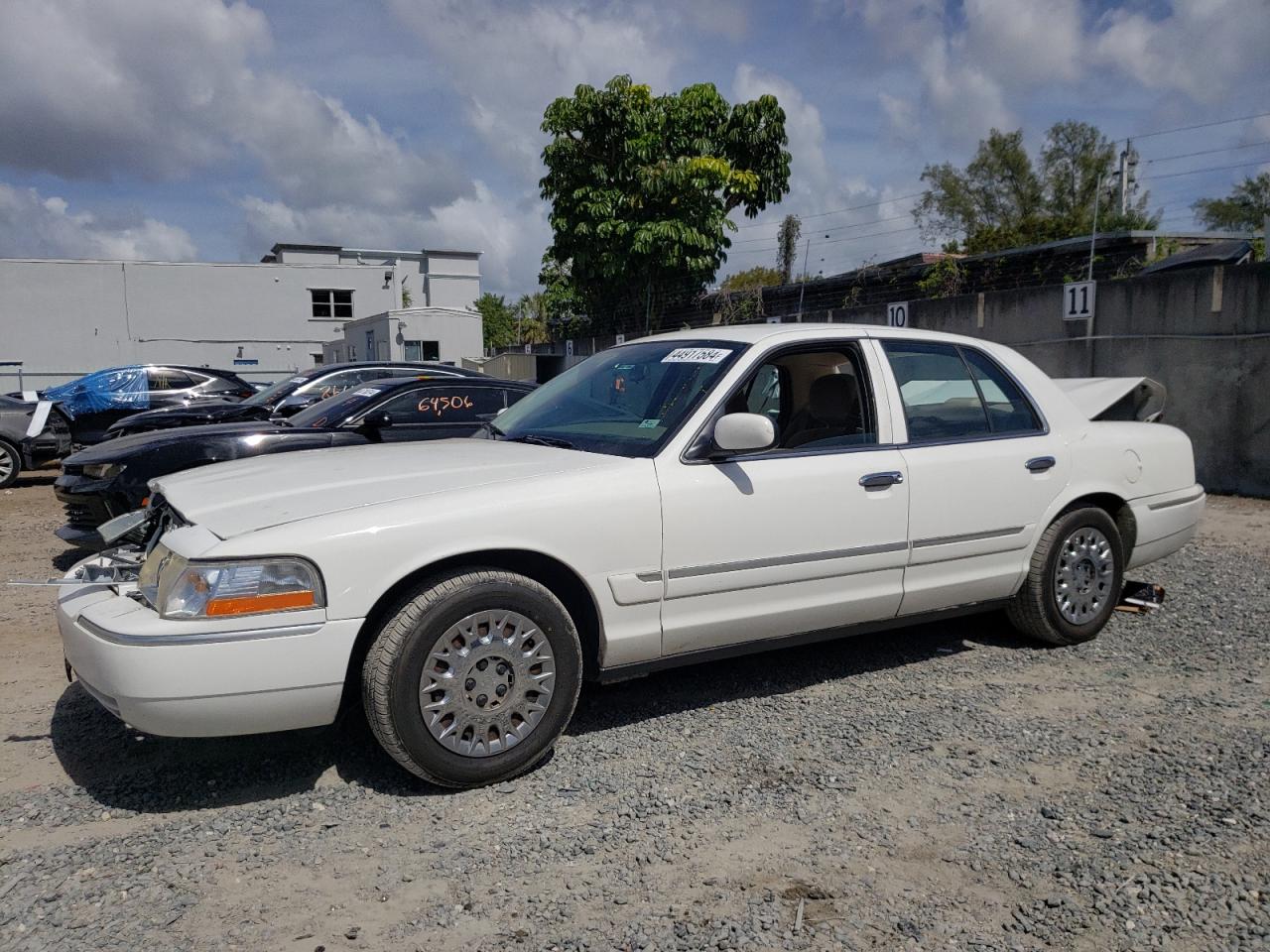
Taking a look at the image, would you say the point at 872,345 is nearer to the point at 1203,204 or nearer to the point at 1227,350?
the point at 1227,350

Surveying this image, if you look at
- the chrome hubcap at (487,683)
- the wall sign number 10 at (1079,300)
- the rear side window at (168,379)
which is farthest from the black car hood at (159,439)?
the wall sign number 10 at (1079,300)

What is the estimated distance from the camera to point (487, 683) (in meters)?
3.46

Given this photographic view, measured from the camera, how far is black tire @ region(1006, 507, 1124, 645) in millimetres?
4934

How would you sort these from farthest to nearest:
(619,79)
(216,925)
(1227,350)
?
1. (619,79)
2. (1227,350)
3. (216,925)

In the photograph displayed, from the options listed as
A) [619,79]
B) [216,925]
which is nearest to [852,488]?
[216,925]

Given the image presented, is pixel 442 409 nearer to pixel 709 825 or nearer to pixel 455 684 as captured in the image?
pixel 455 684

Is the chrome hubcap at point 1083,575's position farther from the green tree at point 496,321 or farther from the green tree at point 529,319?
the green tree at point 496,321

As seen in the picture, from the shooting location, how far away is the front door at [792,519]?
3861 mm

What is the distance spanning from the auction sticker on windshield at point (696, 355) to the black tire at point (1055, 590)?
1946 mm

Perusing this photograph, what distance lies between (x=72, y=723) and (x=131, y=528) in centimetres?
88

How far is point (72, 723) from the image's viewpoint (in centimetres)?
414

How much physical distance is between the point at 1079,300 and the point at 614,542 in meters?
9.54

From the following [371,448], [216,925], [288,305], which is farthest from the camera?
[288,305]

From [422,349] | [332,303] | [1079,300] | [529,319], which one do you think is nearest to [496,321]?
[529,319]
